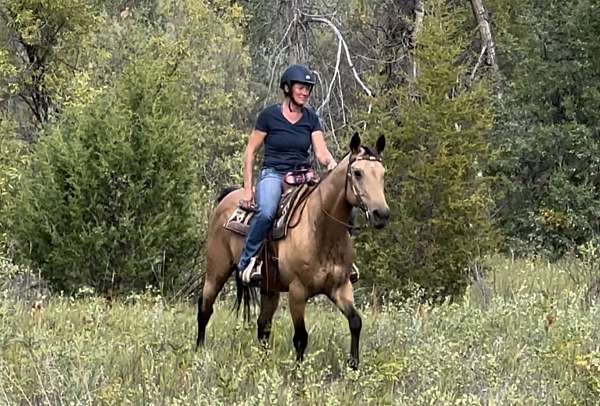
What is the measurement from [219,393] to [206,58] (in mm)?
27729

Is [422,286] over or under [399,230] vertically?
under

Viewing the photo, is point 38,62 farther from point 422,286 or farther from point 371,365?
point 371,365

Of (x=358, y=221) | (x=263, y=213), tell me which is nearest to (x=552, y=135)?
(x=358, y=221)

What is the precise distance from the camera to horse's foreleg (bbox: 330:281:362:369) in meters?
7.45

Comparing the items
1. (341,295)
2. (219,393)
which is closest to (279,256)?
(341,295)

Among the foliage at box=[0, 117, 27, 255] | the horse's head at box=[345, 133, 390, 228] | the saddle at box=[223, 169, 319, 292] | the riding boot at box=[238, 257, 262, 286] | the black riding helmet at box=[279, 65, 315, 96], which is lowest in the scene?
the foliage at box=[0, 117, 27, 255]

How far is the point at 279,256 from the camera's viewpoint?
26.5ft

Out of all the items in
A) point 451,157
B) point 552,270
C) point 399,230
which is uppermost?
point 451,157

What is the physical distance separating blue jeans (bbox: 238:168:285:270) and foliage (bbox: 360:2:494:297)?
4.40 metres

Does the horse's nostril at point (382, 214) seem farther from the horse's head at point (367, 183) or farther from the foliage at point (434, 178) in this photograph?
the foliage at point (434, 178)

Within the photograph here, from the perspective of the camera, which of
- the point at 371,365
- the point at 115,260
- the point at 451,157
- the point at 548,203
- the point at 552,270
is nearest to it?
the point at 371,365

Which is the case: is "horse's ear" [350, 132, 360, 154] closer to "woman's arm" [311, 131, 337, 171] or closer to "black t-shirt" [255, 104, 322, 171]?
"woman's arm" [311, 131, 337, 171]

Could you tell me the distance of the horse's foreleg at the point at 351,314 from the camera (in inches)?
293

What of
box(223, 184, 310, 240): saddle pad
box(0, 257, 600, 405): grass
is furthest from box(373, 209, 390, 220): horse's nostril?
box(223, 184, 310, 240): saddle pad
